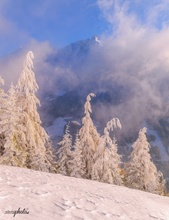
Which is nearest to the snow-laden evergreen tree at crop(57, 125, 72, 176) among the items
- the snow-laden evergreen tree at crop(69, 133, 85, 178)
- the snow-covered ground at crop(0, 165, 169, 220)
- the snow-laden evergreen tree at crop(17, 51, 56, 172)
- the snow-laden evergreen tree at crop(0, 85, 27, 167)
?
the snow-laden evergreen tree at crop(69, 133, 85, 178)

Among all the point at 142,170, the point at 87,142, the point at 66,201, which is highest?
the point at 87,142

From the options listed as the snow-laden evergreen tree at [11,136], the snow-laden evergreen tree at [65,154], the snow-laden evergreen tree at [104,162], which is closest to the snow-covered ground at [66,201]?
the snow-laden evergreen tree at [11,136]

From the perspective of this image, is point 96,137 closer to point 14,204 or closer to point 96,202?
point 96,202

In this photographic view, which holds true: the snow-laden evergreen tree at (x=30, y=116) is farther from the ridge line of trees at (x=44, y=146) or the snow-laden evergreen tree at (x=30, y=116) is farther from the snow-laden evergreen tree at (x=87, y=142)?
the snow-laden evergreen tree at (x=87, y=142)

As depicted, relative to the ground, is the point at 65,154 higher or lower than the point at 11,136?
higher

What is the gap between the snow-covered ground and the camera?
688 centimetres

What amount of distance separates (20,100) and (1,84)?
2374 mm

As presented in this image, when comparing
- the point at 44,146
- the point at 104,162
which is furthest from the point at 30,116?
the point at 104,162

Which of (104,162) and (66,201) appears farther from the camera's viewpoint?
(104,162)

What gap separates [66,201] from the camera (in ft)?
26.2

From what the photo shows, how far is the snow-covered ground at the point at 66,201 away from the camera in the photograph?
688 cm

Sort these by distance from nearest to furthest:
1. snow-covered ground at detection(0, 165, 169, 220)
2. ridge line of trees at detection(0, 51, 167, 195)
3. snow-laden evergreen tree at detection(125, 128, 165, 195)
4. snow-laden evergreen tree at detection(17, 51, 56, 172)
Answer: snow-covered ground at detection(0, 165, 169, 220)
ridge line of trees at detection(0, 51, 167, 195)
snow-laden evergreen tree at detection(17, 51, 56, 172)
snow-laden evergreen tree at detection(125, 128, 165, 195)

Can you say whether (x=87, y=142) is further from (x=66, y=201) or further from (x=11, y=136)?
(x=66, y=201)

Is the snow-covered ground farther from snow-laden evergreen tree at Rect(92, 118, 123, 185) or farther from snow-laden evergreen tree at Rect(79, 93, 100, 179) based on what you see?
snow-laden evergreen tree at Rect(79, 93, 100, 179)
